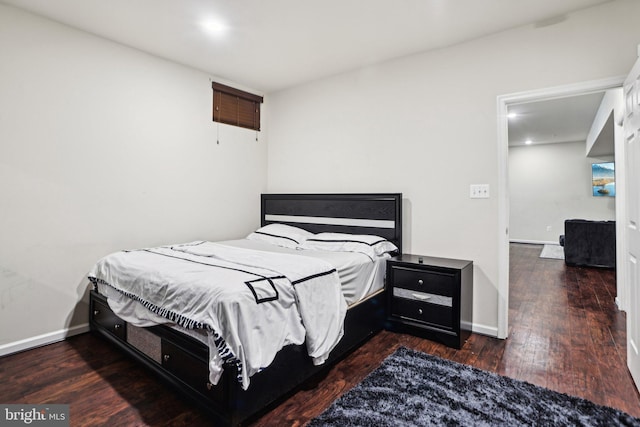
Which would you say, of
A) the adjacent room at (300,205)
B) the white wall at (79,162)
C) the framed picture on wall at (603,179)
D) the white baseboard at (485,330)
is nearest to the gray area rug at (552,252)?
the framed picture on wall at (603,179)

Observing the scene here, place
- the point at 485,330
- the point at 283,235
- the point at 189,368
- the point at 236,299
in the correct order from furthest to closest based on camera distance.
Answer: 1. the point at 283,235
2. the point at 485,330
3. the point at 189,368
4. the point at 236,299

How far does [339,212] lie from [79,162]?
2.33 m

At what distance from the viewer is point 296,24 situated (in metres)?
2.73

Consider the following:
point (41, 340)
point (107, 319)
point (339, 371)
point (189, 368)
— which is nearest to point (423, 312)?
point (339, 371)

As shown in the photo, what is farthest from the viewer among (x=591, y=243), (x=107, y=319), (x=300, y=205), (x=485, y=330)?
(x=591, y=243)

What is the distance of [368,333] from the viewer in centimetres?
275

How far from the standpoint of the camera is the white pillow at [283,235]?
342cm

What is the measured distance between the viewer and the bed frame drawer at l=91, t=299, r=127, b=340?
7.92ft

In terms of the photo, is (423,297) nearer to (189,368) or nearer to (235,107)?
(189,368)

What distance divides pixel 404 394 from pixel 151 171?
2.83 m

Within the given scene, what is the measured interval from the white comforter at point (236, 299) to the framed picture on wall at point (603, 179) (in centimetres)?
844

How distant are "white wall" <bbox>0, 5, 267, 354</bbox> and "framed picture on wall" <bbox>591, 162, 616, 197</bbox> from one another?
8.64 metres

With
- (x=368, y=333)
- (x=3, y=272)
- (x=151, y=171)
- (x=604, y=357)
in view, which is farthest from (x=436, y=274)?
(x=3, y=272)

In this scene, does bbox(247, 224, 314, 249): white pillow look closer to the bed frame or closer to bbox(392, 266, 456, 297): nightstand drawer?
the bed frame
